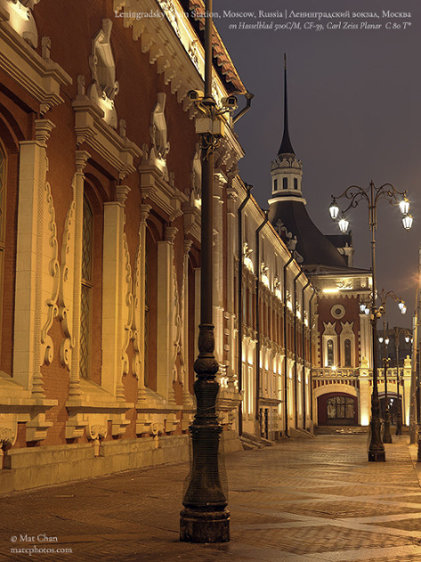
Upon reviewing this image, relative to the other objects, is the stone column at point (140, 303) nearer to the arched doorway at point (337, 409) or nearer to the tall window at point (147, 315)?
the tall window at point (147, 315)

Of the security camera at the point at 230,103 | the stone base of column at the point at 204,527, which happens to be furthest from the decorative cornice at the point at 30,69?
the stone base of column at the point at 204,527

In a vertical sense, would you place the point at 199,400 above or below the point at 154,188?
below

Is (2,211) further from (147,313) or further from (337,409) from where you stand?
(337,409)

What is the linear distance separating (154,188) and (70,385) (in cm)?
756

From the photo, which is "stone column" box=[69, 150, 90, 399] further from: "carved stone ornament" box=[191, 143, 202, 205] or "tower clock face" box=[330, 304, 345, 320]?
"tower clock face" box=[330, 304, 345, 320]

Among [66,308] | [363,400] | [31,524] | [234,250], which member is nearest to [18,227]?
[66,308]

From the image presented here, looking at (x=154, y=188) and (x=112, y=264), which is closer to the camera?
(x=112, y=264)

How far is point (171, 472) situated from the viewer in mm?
20094

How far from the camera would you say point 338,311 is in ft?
262

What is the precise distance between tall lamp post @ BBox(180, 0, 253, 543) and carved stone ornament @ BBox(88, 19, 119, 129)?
313 inches

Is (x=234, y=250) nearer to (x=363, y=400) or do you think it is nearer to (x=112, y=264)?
(x=112, y=264)

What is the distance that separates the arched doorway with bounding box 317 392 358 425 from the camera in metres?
79.1

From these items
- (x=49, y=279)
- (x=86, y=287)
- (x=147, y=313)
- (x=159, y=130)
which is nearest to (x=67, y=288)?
(x=49, y=279)

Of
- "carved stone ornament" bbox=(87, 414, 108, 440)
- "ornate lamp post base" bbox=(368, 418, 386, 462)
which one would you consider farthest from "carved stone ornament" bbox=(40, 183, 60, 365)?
"ornate lamp post base" bbox=(368, 418, 386, 462)
